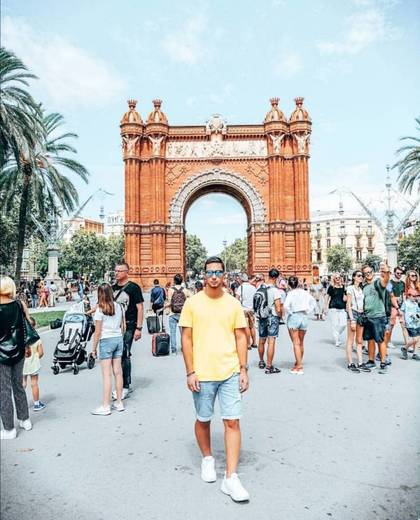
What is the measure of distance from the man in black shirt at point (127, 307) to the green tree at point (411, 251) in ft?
162

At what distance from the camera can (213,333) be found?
361cm

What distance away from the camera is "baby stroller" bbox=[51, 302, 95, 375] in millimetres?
7820

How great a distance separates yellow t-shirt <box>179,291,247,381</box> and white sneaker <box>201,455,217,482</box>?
0.73 m

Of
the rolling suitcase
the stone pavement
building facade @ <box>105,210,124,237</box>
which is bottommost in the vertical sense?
the stone pavement

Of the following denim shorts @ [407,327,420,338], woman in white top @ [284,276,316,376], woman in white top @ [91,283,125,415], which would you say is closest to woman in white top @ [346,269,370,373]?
woman in white top @ [284,276,316,376]

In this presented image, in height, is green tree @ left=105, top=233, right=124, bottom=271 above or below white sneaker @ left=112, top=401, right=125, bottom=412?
above

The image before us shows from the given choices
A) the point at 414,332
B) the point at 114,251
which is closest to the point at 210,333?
the point at 414,332

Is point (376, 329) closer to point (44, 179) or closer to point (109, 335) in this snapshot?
point (109, 335)

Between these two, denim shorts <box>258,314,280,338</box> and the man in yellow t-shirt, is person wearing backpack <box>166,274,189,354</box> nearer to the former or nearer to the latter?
denim shorts <box>258,314,280,338</box>

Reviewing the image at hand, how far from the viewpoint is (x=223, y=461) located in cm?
400

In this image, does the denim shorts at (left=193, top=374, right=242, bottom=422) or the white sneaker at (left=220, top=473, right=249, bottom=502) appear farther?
the denim shorts at (left=193, top=374, right=242, bottom=422)

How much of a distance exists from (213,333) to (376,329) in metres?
5.24

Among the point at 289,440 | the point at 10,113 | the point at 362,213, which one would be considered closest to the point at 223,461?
the point at 289,440

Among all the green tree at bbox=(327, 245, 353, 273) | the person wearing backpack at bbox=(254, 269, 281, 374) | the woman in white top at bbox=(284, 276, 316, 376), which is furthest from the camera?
the green tree at bbox=(327, 245, 353, 273)
